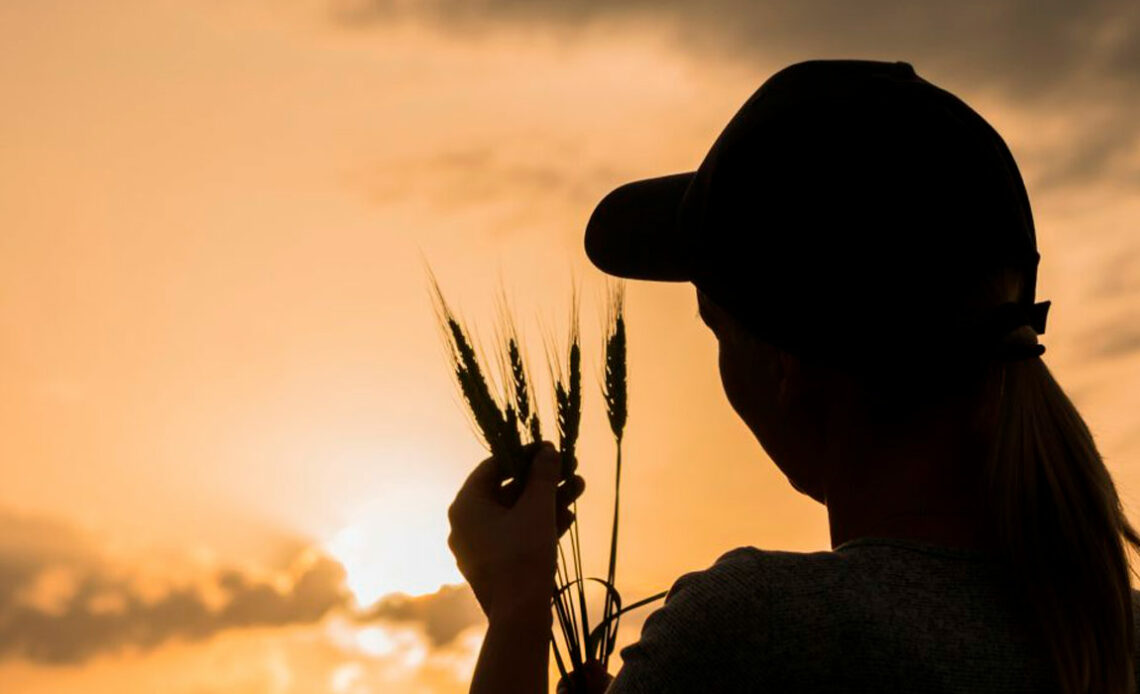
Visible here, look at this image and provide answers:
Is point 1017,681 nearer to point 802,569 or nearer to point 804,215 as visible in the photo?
point 802,569

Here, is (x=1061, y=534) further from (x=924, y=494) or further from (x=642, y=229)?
(x=642, y=229)

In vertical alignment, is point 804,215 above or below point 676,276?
below

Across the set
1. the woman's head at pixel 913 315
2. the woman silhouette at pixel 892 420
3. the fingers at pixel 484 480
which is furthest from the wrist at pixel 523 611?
the woman's head at pixel 913 315

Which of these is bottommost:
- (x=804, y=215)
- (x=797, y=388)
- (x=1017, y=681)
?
(x=1017, y=681)

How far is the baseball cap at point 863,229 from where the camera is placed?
6.42 ft

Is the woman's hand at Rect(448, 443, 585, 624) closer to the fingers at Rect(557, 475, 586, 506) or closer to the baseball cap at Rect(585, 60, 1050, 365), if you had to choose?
the fingers at Rect(557, 475, 586, 506)

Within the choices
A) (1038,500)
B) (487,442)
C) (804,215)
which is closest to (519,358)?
(487,442)

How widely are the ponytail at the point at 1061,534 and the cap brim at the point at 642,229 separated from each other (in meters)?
0.73

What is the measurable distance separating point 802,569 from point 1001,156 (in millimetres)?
821

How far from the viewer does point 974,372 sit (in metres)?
2.00

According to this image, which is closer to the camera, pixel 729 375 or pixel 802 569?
pixel 802 569

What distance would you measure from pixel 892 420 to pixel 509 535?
78 cm

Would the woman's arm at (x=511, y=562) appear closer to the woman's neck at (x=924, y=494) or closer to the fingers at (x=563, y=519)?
the fingers at (x=563, y=519)

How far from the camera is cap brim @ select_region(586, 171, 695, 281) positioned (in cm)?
249
